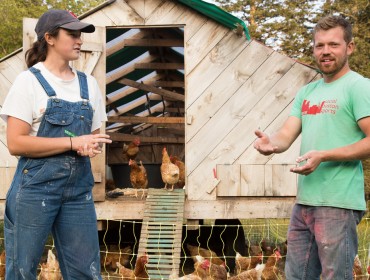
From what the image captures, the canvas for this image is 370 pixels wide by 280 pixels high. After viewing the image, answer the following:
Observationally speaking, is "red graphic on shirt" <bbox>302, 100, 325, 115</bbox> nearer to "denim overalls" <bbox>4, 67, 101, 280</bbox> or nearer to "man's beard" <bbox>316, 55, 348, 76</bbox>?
"man's beard" <bbox>316, 55, 348, 76</bbox>

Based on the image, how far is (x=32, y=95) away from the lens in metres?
3.02

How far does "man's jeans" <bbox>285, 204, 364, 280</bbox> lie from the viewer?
9.64 feet

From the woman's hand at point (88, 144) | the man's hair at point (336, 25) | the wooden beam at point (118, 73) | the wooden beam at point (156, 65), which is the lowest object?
the woman's hand at point (88, 144)

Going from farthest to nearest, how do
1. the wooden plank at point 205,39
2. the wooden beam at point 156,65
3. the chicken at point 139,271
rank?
the wooden beam at point 156,65
the wooden plank at point 205,39
the chicken at point 139,271

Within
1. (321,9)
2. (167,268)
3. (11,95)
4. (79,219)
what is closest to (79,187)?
(79,219)

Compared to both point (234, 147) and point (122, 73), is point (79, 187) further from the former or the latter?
point (122, 73)

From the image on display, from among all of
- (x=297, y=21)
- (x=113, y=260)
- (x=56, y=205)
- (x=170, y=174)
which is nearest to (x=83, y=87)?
(x=56, y=205)

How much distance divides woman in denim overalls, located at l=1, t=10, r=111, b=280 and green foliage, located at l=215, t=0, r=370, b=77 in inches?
517

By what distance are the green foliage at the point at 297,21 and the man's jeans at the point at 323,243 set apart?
42.2 feet

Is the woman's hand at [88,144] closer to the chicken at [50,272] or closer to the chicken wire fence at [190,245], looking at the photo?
the chicken at [50,272]

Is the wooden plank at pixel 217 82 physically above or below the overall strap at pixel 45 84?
above

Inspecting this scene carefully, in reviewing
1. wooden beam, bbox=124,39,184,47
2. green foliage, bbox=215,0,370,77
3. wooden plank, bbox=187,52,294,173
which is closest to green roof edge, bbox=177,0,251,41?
wooden plank, bbox=187,52,294,173

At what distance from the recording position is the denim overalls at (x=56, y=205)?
9.90 feet

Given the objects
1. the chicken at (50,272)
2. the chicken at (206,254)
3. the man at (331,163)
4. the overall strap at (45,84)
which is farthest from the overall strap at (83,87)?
the chicken at (206,254)
